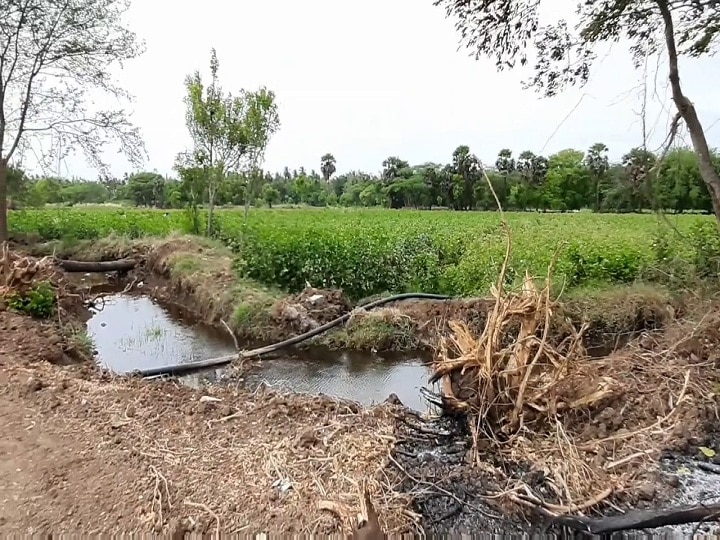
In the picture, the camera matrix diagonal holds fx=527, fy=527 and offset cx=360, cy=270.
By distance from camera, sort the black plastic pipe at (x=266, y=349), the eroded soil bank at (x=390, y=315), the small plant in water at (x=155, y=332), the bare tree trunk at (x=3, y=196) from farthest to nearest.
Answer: the bare tree trunk at (x=3, y=196) → the small plant in water at (x=155, y=332) → the eroded soil bank at (x=390, y=315) → the black plastic pipe at (x=266, y=349)

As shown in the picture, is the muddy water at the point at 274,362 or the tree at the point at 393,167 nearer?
the muddy water at the point at 274,362

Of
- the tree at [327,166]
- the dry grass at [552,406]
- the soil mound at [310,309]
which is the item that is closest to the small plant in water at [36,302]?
the soil mound at [310,309]

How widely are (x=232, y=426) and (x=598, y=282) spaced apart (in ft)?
25.2

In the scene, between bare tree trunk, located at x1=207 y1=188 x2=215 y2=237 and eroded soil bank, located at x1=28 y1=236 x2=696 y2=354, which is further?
bare tree trunk, located at x1=207 y1=188 x2=215 y2=237

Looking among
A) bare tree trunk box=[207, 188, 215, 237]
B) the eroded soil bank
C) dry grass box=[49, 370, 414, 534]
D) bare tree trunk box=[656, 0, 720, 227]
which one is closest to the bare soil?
dry grass box=[49, 370, 414, 534]

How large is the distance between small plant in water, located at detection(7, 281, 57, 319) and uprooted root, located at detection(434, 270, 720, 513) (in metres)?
5.72

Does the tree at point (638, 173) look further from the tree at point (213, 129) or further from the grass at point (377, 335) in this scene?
the tree at point (213, 129)

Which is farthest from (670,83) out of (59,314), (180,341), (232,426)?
(59,314)

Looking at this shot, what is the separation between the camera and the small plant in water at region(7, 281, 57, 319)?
7086mm

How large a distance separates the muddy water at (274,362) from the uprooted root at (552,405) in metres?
1.67

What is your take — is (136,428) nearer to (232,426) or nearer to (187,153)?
(232,426)

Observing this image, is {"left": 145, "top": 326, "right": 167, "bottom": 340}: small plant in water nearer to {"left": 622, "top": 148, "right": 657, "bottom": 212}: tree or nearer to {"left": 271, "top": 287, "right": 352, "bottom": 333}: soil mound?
{"left": 271, "top": 287, "right": 352, "bottom": 333}: soil mound

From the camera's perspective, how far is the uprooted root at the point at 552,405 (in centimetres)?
365

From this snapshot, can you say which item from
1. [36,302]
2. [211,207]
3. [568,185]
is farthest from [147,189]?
[36,302]
